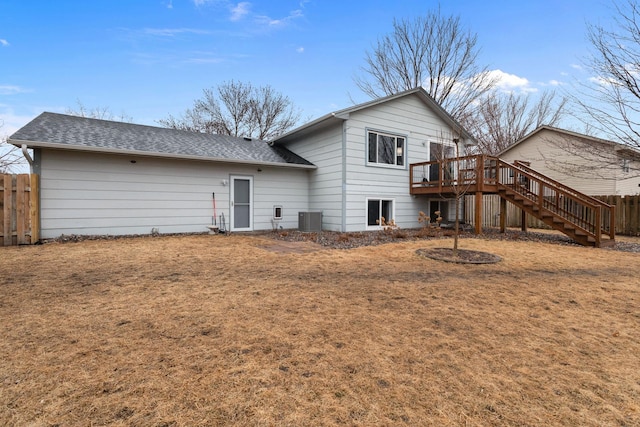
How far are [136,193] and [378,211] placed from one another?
777 cm

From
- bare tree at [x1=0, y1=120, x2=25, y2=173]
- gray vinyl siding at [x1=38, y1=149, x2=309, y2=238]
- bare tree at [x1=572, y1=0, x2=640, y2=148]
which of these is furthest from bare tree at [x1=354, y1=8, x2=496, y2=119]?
bare tree at [x1=0, y1=120, x2=25, y2=173]

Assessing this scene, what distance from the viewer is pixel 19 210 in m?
7.30

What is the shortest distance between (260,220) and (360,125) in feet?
15.5

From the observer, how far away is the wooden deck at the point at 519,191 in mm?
8141

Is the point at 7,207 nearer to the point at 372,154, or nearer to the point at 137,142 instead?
the point at 137,142

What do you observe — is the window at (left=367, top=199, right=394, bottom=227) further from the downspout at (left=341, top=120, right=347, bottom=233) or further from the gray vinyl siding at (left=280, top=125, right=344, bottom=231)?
the gray vinyl siding at (left=280, top=125, right=344, bottom=231)

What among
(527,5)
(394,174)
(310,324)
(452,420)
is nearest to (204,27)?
(394,174)

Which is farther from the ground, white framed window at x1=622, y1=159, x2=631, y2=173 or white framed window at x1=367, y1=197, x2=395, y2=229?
white framed window at x1=622, y1=159, x2=631, y2=173

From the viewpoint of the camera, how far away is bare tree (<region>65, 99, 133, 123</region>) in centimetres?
2078

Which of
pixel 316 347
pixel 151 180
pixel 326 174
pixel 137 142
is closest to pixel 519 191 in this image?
pixel 326 174

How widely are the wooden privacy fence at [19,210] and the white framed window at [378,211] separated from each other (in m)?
9.20

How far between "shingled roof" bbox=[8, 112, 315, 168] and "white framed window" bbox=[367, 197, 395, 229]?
258 centimetres

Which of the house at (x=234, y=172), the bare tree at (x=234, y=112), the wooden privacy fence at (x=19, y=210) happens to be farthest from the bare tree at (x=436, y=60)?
the wooden privacy fence at (x=19, y=210)

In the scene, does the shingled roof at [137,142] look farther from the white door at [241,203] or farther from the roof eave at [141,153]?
the white door at [241,203]
